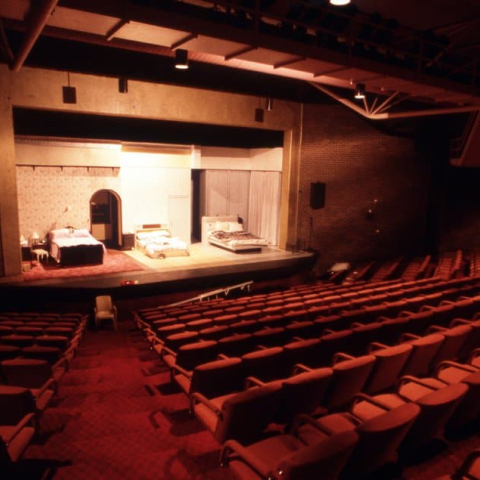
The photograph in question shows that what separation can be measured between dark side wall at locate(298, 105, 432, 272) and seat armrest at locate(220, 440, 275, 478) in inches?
463

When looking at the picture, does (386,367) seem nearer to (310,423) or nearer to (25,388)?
(310,423)

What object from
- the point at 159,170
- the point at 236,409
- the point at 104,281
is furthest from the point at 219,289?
the point at 236,409

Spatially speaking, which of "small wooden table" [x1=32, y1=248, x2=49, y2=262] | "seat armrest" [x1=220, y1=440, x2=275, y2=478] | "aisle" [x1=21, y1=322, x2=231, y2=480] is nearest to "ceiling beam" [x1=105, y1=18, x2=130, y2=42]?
"aisle" [x1=21, y1=322, x2=231, y2=480]

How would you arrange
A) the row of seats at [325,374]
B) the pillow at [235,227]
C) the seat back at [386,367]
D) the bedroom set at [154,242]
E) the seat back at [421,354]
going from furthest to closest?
the pillow at [235,227] < the bedroom set at [154,242] < the seat back at [421,354] < the seat back at [386,367] < the row of seats at [325,374]

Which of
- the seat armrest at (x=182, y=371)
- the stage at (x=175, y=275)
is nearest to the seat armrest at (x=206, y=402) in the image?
the seat armrest at (x=182, y=371)

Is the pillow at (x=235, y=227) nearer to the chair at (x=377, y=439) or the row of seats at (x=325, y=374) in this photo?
the row of seats at (x=325, y=374)

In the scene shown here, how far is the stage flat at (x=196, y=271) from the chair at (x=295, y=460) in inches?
303

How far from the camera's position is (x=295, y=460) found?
2434 millimetres

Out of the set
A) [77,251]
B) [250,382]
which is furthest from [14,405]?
[77,251]

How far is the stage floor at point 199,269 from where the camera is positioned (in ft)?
34.4

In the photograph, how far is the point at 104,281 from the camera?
10484mm

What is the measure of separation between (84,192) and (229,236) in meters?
5.25

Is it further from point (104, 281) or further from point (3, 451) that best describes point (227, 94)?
point (3, 451)

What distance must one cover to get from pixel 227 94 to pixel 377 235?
7.60 meters
